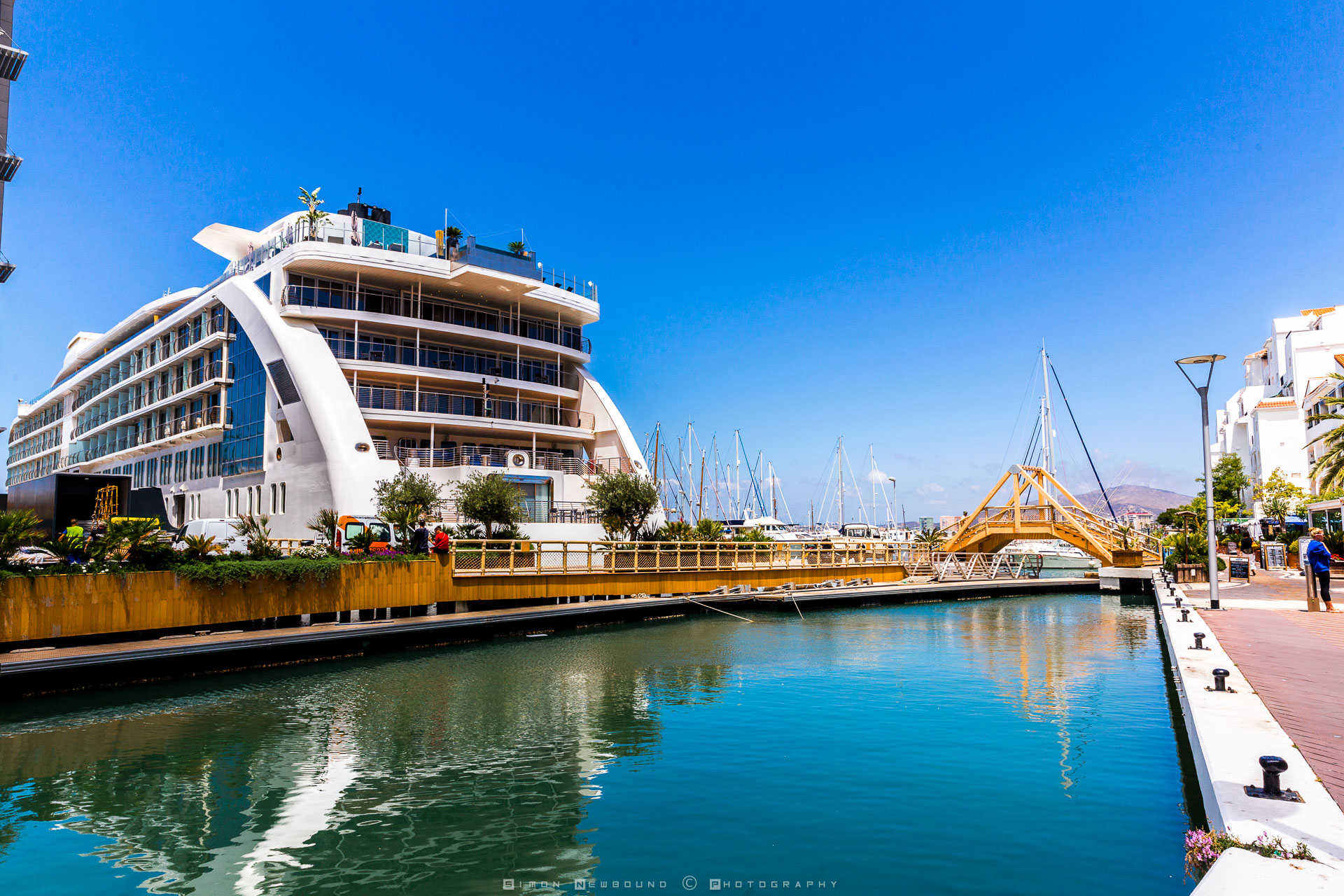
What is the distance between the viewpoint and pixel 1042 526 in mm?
39312

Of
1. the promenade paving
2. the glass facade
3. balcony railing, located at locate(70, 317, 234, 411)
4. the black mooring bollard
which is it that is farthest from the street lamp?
balcony railing, located at locate(70, 317, 234, 411)

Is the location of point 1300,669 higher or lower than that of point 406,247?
lower

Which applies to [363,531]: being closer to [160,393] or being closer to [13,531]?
[13,531]

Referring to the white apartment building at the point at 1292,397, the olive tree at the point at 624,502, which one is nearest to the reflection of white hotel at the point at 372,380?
the olive tree at the point at 624,502

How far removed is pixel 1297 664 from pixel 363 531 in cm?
2331

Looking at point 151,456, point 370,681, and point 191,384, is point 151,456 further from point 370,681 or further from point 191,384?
point 370,681

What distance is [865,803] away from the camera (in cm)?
869

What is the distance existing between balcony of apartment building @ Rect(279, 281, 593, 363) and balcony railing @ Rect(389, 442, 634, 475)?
577cm

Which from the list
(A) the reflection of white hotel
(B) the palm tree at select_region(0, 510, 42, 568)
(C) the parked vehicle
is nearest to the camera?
(B) the palm tree at select_region(0, 510, 42, 568)

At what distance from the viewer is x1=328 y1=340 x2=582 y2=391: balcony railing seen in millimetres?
39250

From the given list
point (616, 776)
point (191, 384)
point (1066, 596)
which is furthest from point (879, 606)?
point (191, 384)

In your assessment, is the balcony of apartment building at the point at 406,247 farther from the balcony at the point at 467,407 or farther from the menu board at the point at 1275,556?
the menu board at the point at 1275,556

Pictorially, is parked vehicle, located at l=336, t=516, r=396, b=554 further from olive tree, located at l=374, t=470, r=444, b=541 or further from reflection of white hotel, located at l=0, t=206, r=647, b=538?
reflection of white hotel, located at l=0, t=206, r=647, b=538

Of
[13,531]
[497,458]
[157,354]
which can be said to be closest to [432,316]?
[497,458]
